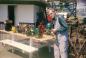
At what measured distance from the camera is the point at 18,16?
17.5 metres

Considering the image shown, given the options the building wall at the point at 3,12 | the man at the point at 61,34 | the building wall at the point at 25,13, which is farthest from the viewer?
the building wall at the point at 3,12

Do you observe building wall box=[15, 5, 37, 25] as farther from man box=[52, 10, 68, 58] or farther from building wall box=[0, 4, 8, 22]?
man box=[52, 10, 68, 58]

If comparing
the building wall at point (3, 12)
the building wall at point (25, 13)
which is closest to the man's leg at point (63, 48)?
the building wall at point (25, 13)

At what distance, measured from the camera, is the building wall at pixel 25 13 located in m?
16.8

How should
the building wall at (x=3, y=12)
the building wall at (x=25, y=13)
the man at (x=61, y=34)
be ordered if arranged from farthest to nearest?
the building wall at (x=3, y=12), the building wall at (x=25, y=13), the man at (x=61, y=34)

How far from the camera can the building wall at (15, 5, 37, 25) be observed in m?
16.8

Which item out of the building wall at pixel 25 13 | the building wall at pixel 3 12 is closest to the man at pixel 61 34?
the building wall at pixel 25 13

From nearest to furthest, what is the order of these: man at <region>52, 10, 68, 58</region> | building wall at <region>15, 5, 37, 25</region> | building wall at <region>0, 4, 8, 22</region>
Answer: man at <region>52, 10, 68, 58</region>, building wall at <region>15, 5, 37, 25</region>, building wall at <region>0, 4, 8, 22</region>

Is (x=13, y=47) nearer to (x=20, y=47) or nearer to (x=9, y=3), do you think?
(x=20, y=47)

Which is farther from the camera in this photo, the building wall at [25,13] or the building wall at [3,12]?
the building wall at [3,12]

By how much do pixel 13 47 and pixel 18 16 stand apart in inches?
391

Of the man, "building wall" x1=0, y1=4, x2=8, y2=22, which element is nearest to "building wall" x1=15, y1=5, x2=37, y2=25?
"building wall" x1=0, y1=4, x2=8, y2=22

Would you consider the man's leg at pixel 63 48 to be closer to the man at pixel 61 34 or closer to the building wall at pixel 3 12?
the man at pixel 61 34

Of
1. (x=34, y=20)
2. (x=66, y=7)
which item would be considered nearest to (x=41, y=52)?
(x=66, y=7)
